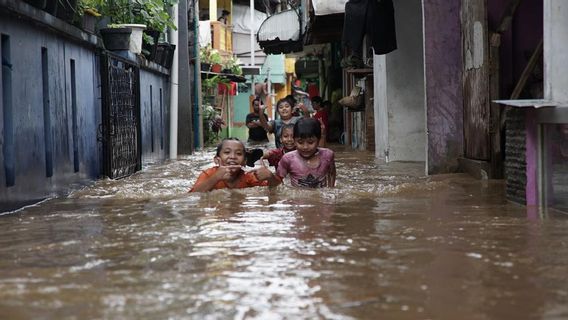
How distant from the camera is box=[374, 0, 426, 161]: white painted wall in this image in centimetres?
1345

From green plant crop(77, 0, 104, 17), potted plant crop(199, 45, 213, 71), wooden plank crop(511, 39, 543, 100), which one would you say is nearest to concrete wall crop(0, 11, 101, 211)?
green plant crop(77, 0, 104, 17)

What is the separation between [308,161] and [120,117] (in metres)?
4.85

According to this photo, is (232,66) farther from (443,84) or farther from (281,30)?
(443,84)

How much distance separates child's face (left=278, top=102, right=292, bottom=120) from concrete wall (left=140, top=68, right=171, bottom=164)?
199 inches

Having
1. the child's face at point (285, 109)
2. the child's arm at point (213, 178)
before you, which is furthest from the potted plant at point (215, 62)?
the child's arm at point (213, 178)

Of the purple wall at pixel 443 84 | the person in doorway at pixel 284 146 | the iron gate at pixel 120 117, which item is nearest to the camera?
the person in doorway at pixel 284 146

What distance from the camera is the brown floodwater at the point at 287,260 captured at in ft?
9.71

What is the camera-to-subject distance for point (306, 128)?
25.2ft

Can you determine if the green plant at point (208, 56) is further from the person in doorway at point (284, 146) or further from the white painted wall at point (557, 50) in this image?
the white painted wall at point (557, 50)

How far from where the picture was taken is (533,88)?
8062 mm

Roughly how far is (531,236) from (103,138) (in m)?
7.45

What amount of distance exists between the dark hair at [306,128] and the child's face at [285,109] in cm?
250

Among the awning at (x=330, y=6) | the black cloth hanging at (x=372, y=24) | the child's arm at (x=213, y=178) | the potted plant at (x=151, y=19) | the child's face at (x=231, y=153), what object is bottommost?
the child's arm at (x=213, y=178)

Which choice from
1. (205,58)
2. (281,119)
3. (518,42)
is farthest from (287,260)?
(205,58)
